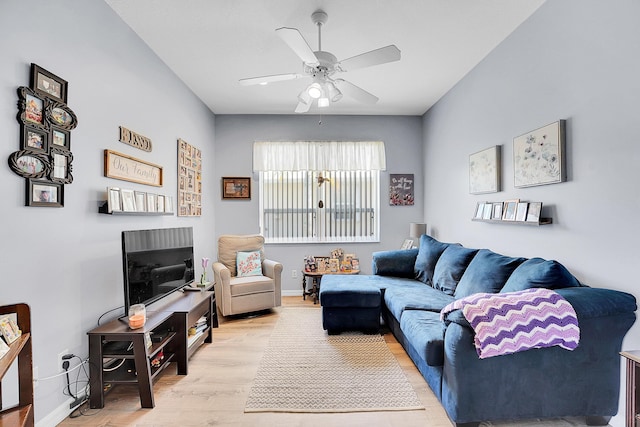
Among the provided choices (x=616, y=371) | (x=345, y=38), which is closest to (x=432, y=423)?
(x=616, y=371)

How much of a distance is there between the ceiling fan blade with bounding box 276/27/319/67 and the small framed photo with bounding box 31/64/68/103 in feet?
4.36

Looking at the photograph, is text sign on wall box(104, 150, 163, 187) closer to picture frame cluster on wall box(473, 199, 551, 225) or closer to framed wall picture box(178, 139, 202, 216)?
framed wall picture box(178, 139, 202, 216)

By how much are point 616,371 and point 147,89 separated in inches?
156

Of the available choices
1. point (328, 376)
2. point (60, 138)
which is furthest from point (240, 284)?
point (60, 138)

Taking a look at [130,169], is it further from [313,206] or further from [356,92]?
[313,206]

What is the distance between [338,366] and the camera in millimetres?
2533

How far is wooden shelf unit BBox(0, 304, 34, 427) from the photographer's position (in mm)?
1248

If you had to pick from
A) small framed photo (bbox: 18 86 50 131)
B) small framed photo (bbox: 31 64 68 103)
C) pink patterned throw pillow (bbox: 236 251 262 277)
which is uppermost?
small framed photo (bbox: 31 64 68 103)

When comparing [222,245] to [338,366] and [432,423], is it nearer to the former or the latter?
[338,366]

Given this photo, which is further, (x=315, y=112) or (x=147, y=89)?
(x=315, y=112)

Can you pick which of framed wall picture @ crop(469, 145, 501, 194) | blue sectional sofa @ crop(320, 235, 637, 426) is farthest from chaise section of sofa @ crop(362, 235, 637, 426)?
framed wall picture @ crop(469, 145, 501, 194)

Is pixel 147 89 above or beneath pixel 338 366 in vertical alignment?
above

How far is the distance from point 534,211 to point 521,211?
0.47ft

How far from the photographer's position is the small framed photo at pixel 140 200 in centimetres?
262
